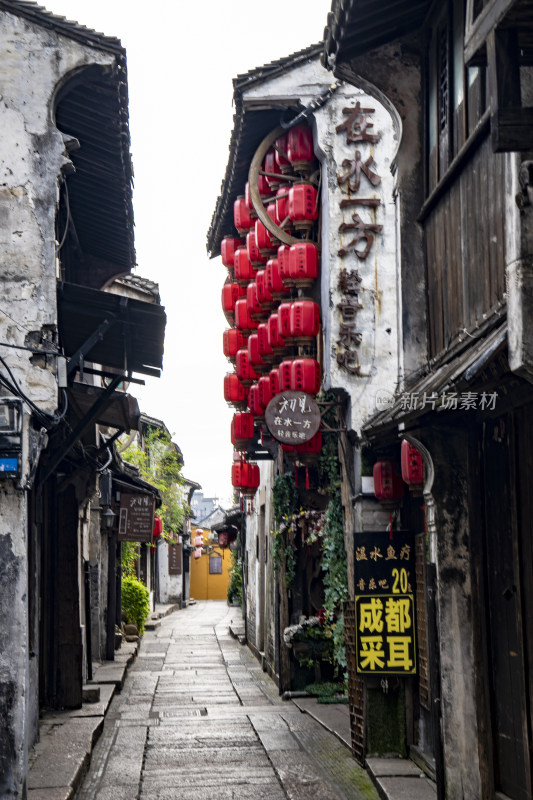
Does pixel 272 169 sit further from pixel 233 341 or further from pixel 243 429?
pixel 243 429

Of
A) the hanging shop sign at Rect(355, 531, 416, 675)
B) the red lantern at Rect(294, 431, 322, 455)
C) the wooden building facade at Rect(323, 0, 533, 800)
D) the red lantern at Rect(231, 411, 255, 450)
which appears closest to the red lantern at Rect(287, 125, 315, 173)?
the red lantern at Rect(294, 431, 322, 455)

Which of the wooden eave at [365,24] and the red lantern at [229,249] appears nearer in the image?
the wooden eave at [365,24]

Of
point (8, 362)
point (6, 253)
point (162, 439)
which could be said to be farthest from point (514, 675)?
point (162, 439)

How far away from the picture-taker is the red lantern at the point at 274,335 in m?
17.6

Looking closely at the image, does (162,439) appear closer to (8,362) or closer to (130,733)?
(130,733)

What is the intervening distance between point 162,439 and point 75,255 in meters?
24.3

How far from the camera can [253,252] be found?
19391mm

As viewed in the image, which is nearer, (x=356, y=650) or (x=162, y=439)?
(x=356, y=650)

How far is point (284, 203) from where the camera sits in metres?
18.3

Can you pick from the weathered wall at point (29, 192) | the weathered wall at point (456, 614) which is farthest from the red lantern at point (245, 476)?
the weathered wall at point (456, 614)

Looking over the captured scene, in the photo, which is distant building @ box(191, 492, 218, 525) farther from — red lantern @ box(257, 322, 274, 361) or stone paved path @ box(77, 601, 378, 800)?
red lantern @ box(257, 322, 274, 361)

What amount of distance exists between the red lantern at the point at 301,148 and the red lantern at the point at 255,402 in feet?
14.4

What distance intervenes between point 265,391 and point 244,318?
8.82 ft

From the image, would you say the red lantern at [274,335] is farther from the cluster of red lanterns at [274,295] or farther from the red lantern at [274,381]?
the red lantern at [274,381]
